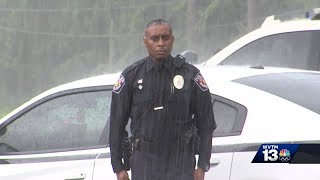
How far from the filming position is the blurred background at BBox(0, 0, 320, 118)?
123 ft

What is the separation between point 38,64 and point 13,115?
46.1 m

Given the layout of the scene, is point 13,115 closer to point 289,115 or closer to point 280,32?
point 289,115

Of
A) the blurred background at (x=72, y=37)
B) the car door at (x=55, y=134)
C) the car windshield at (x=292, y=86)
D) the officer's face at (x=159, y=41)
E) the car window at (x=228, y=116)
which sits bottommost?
the blurred background at (x=72, y=37)

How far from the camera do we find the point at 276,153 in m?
3.47

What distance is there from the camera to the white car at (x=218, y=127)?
3537 millimetres

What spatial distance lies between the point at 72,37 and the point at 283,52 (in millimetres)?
39714

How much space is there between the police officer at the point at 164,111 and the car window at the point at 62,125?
3.05 feet

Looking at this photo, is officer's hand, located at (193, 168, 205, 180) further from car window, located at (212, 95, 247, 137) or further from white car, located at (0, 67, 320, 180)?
car window, located at (212, 95, 247, 137)

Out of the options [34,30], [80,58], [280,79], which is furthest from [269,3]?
[280,79]

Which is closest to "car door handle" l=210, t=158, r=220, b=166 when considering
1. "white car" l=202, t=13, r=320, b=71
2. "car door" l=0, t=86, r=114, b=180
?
"car door" l=0, t=86, r=114, b=180

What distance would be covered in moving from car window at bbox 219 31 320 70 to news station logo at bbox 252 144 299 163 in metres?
3.65

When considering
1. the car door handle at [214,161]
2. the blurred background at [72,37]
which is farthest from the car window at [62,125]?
the blurred background at [72,37]

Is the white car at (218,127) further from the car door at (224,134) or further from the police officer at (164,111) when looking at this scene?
the police officer at (164,111)

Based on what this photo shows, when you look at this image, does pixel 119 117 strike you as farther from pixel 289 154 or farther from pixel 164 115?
pixel 289 154
